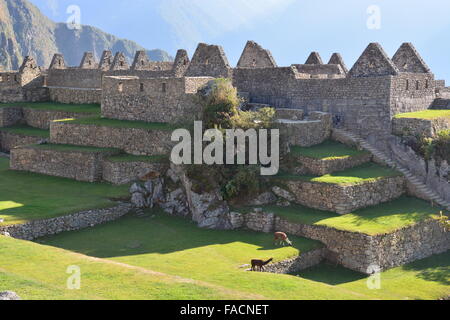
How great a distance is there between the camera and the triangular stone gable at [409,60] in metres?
35.5

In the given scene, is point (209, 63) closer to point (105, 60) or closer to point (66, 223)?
point (66, 223)

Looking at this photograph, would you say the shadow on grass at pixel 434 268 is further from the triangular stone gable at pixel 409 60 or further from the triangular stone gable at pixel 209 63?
the triangular stone gable at pixel 209 63

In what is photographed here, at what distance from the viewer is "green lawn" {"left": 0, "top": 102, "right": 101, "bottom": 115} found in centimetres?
4022

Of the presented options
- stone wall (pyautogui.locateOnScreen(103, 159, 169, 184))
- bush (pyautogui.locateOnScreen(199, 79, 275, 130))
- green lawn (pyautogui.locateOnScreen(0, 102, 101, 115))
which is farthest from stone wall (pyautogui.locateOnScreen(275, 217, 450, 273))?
green lawn (pyautogui.locateOnScreen(0, 102, 101, 115))

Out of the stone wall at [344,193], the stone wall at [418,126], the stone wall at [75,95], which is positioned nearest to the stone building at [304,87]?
the stone wall at [418,126]

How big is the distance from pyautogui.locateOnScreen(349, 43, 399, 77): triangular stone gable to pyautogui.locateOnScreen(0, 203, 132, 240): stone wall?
1351cm

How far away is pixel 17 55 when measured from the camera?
186375 mm

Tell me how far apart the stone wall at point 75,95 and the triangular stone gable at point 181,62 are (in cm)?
543

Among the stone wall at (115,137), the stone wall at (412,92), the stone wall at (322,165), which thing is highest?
the stone wall at (412,92)

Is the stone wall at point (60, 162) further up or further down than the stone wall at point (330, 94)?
further down

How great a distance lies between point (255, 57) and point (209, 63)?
388 centimetres

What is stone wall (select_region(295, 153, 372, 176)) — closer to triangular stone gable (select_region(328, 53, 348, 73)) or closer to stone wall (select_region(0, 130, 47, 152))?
triangular stone gable (select_region(328, 53, 348, 73))
